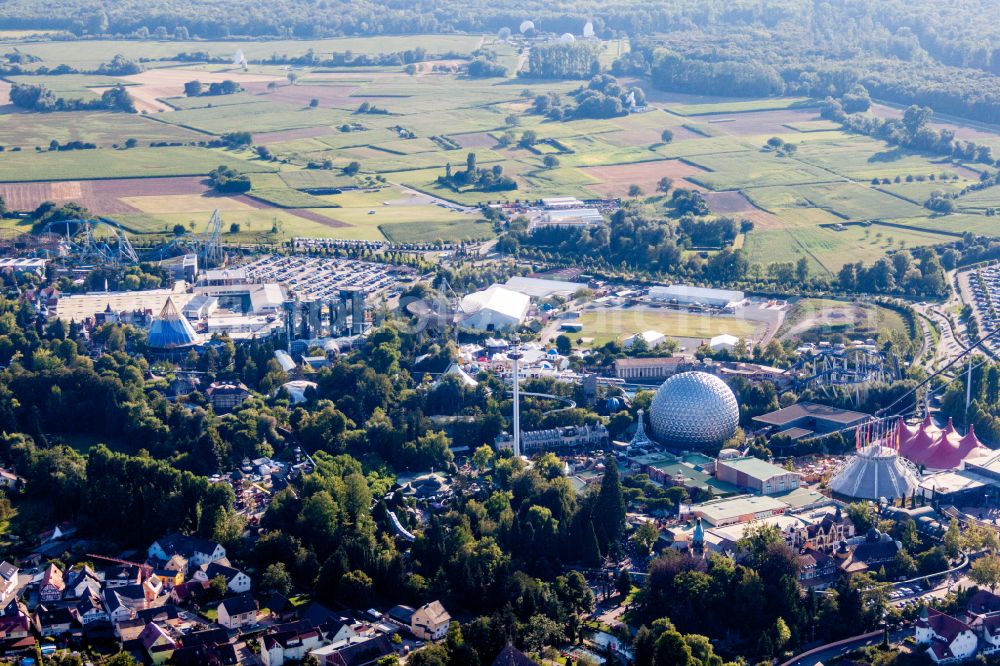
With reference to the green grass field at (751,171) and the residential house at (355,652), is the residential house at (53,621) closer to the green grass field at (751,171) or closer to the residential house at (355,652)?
the residential house at (355,652)

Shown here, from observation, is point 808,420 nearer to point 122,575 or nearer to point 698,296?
point 698,296

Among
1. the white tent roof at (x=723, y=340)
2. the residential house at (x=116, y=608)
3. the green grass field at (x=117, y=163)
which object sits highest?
the residential house at (x=116, y=608)

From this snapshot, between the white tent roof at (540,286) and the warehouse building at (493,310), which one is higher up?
the warehouse building at (493,310)

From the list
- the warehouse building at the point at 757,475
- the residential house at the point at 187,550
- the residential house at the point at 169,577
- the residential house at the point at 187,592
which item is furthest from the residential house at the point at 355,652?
the warehouse building at the point at 757,475

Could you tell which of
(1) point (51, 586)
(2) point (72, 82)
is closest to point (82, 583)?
(1) point (51, 586)

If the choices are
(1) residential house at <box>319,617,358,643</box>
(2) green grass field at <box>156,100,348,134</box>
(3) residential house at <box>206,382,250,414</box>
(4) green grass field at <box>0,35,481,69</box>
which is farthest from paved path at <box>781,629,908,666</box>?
(4) green grass field at <box>0,35,481,69</box>

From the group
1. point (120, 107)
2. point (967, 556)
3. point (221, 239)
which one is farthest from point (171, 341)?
point (120, 107)

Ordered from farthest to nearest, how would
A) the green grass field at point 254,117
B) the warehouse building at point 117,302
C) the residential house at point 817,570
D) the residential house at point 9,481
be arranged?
the green grass field at point 254,117 → the warehouse building at point 117,302 → the residential house at point 9,481 → the residential house at point 817,570
